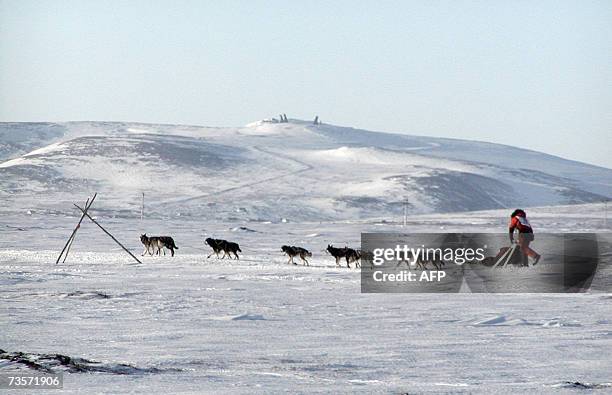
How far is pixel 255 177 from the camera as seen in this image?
13575 cm

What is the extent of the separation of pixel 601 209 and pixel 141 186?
54.6 m

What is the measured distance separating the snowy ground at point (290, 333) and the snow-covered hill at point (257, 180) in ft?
243

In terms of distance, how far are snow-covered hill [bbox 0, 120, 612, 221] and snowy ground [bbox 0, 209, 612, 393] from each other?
2912 inches

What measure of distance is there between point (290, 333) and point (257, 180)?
11852cm

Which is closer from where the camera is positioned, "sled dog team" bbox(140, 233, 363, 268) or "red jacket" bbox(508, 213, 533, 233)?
"red jacket" bbox(508, 213, 533, 233)

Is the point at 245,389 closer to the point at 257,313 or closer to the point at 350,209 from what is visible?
the point at 257,313

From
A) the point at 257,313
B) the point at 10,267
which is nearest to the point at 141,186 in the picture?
the point at 10,267

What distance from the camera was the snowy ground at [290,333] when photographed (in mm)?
10195

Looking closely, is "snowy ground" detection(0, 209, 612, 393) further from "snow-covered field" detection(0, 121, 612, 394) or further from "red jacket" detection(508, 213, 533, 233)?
"red jacket" detection(508, 213, 533, 233)

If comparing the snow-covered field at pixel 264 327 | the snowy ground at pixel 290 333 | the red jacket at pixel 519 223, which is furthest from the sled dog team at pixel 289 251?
the red jacket at pixel 519 223

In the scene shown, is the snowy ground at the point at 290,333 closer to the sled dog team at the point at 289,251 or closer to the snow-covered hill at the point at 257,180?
the sled dog team at the point at 289,251

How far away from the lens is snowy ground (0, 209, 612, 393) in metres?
10.2

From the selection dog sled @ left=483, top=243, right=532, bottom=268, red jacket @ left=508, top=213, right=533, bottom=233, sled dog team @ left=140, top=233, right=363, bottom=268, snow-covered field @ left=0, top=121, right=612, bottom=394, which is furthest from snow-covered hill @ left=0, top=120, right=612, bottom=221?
red jacket @ left=508, top=213, right=533, bottom=233

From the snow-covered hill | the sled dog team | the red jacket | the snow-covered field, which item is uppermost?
the red jacket
